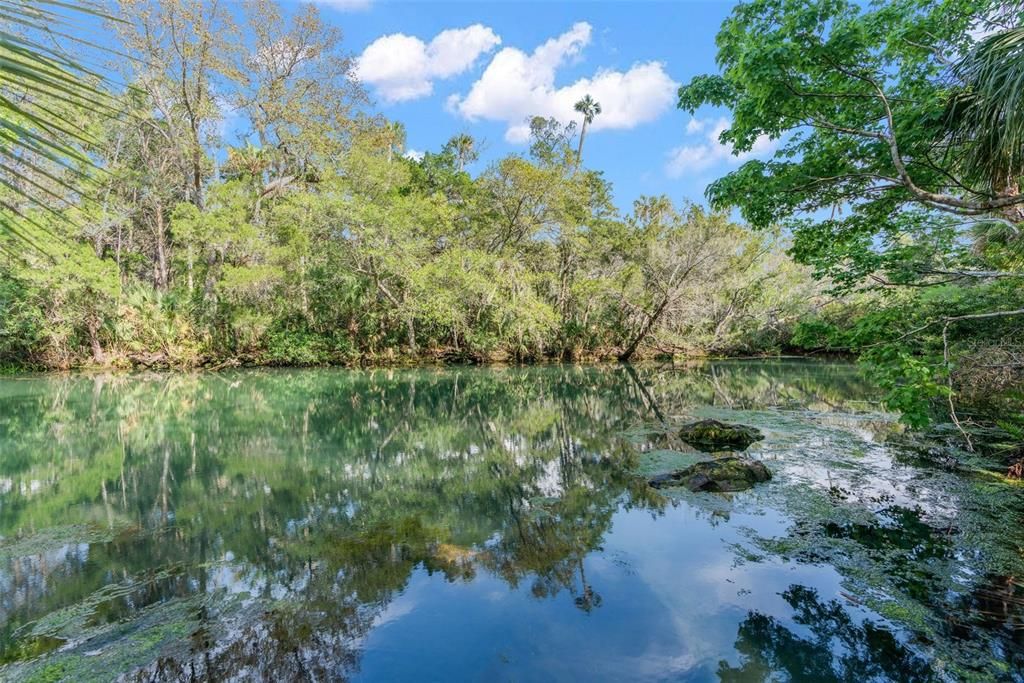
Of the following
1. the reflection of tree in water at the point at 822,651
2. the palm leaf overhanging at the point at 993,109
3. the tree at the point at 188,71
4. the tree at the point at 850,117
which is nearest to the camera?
the reflection of tree in water at the point at 822,651

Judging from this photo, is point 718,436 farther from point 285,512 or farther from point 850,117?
point 285,512

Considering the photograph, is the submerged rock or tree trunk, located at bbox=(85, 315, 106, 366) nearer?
the submerged rock

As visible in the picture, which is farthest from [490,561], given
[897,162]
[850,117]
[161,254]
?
[161,254]

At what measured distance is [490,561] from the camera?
425 centimetres

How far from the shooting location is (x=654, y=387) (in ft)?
48.4

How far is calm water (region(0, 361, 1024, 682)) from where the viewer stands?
301 cm

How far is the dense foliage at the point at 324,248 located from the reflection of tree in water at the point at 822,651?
14.8 m

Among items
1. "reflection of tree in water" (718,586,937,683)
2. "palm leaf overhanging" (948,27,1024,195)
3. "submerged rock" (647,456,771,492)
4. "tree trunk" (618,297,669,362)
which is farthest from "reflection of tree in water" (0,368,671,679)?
"tree trunk" (618,297,669,362)

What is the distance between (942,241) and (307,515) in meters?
7.16

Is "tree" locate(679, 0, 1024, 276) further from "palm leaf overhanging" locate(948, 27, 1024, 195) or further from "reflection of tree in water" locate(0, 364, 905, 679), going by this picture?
"reflection of tree in water" locate(0, 364, 905, 679)

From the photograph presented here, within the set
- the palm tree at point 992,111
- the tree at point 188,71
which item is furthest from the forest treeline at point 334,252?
the palm tree at point 992,111

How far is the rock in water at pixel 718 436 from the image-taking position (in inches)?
302

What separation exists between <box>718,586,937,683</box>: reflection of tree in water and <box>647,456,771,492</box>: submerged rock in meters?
2.41

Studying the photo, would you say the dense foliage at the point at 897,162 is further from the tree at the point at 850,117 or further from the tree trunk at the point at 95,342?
the tree trunk at the point at 95,342
